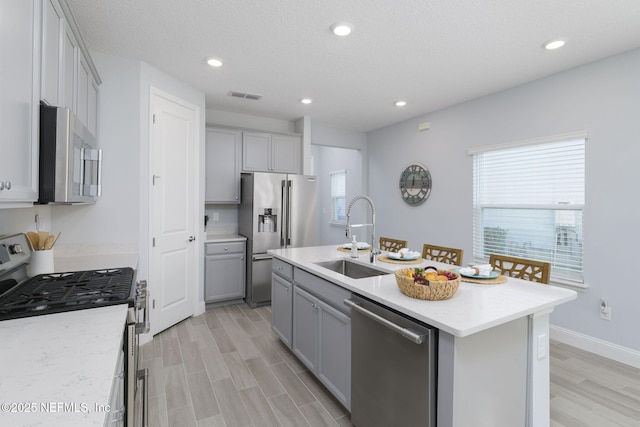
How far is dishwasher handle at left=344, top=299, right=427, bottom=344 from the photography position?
132 centimetres

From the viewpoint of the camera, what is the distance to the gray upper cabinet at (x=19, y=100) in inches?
38.3

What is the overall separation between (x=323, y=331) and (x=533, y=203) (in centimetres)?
276

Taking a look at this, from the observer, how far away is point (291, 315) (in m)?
2.62

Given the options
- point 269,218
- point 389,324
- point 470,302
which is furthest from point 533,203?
point 269,218

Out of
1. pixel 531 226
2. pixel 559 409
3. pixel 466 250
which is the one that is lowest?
pixel 559 409

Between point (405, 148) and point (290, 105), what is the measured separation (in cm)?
196

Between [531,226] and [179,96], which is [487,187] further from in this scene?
[179,96]

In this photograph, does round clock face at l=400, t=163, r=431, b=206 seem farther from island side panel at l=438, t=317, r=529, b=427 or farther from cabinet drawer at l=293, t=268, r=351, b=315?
island side panel at l=438, t=317, r=529, b=427

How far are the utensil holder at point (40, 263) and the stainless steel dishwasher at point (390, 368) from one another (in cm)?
181

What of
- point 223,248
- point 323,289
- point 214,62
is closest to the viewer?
point 323,289

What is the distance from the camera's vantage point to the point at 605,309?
2.79 m

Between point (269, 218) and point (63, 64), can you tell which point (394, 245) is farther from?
point (63, 64)

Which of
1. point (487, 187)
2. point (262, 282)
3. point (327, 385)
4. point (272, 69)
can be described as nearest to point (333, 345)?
point (327, 385)

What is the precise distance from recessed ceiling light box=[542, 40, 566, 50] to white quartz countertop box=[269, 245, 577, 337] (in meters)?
2.03
